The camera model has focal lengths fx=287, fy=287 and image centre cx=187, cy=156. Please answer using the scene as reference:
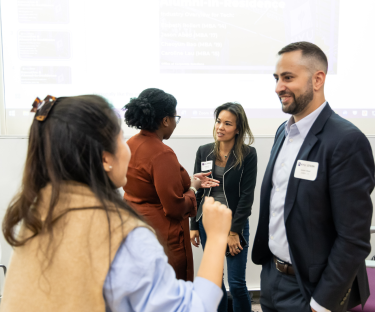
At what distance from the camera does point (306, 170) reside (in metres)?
1.12

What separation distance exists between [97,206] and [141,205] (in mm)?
947

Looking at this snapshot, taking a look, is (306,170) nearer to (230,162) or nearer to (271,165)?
(271,165)

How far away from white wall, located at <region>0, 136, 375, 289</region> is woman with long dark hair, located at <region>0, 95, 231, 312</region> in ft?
5.94

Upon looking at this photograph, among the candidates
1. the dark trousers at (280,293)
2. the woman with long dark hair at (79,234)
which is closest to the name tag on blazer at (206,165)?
the dark trousers at (280,293)

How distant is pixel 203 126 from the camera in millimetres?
2484

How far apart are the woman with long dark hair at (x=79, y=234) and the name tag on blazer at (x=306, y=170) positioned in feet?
2.13

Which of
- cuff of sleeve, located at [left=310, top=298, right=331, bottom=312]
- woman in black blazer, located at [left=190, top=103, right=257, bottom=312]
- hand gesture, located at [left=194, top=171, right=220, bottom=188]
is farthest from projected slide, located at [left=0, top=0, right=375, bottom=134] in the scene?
cuff of sleeve, located at [left=310, top=298, right=331, bottom=312]

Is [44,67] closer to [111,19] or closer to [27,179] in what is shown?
[111,19]

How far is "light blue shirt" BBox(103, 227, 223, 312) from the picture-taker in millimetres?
594

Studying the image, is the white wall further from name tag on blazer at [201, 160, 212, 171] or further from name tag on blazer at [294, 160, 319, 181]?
name tag on blazer at [294, 160, 319, 181]

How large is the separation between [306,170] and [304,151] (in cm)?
8

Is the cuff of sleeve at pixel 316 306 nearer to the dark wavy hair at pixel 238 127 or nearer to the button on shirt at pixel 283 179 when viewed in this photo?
the button on shirt at pixel 283 179

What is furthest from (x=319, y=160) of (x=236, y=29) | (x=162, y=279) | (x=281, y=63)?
(x=236, y=29)

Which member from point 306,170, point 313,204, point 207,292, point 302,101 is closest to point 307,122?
point 302,101
